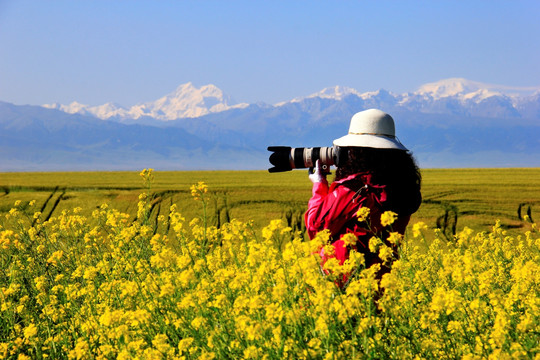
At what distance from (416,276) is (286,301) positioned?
2.54 ft

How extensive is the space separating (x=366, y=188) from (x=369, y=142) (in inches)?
10.8

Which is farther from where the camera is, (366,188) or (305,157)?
(305,157)

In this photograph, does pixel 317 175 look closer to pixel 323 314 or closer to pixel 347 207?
pixel 347 207

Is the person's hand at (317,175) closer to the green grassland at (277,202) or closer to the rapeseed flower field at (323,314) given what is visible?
the rapeseed flower field at (323,314)

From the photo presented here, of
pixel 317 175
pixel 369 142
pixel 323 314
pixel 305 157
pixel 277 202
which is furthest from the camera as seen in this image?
pixel 277 202

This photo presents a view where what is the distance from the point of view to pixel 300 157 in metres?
3.74

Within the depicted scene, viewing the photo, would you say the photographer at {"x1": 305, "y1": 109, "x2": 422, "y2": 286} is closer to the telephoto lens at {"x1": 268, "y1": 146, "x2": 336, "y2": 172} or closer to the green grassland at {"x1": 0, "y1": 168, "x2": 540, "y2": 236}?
the telephoto lens at {"x1": 268, "y1": 146, "x2": 336, "y2": 172}

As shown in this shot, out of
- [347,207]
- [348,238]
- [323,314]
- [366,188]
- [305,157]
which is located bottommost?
[323,314]

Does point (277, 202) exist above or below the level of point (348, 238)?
below

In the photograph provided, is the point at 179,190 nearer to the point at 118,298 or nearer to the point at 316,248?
the point at 118,298

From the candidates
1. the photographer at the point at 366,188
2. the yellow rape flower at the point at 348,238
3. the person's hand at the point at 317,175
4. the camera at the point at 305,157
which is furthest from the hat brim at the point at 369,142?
the yellow rape flower at the point at 348,238

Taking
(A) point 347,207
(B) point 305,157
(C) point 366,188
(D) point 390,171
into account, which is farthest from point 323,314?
(B) point 305,157

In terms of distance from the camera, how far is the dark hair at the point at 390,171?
127 inches

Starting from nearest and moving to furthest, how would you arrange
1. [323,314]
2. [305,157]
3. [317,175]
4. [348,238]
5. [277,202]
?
[323,314] → [348,238] → [317,175] → [305,157] → [277,202]
